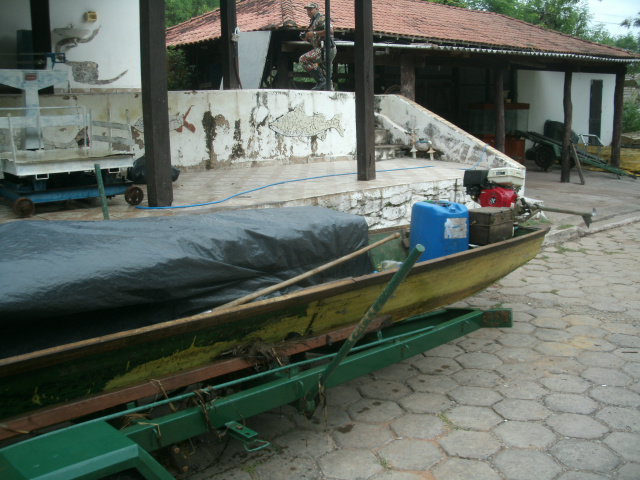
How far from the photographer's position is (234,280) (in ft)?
10.5

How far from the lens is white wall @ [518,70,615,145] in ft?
60.8

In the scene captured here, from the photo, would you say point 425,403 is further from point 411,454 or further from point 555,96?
point 555,96

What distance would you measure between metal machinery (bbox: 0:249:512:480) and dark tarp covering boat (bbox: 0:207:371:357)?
1.50 ft

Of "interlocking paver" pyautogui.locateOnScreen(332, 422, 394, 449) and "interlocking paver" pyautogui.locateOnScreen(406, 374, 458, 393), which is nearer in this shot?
"interlocking paver" pyautogui.locateOnScreen(332, 422, 394, 449)

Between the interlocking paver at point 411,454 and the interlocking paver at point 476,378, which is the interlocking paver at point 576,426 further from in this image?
the interlocking paver at point 411,454

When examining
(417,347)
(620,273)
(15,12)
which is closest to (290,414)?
(417,347)

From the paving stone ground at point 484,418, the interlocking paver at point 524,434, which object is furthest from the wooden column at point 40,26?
the interlocking paver at point 524,434

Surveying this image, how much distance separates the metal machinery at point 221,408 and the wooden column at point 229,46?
6909 mm

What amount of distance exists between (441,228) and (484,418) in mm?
1429

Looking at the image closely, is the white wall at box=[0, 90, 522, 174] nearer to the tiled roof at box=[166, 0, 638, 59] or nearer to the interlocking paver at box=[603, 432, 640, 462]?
the tiled roof at box=[166, 0, 638, 59]

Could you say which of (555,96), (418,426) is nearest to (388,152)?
(418,426)

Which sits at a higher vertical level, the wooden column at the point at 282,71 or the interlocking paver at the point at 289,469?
the wooden column at the point at 282,71

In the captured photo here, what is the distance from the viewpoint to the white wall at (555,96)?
18.5 meters

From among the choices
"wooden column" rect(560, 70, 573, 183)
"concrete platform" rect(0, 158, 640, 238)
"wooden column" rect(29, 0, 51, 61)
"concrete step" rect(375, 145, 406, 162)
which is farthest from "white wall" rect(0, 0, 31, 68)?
"wooden column" rect(560, 70, 573, 183)
